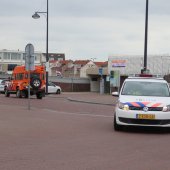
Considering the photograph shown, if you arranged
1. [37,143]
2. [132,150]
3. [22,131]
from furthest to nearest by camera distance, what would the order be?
[22,131]
[37,143]
[132,150]

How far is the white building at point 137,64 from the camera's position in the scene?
5447 cm

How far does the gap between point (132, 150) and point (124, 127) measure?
180 inches

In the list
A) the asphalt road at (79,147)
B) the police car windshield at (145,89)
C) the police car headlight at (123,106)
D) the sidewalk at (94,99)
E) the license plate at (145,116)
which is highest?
the police car windshield at (145,89)

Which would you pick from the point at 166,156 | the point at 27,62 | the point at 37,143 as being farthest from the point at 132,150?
the point at 27,62

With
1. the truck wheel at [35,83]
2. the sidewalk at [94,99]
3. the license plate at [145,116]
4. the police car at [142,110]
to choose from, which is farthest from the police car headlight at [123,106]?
the truck wheel at [35,83]

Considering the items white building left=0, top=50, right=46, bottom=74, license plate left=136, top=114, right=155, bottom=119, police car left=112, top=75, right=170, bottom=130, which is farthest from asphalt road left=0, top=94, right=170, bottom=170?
white building left=0, top=50, right=46, bottom=74

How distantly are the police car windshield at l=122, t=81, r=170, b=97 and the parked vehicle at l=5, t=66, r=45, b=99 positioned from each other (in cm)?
2056

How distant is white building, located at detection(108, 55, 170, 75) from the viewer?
54.5 metres

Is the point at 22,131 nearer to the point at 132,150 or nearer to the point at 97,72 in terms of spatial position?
the point at 132,150

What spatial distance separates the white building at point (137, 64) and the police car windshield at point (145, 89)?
38.7 metres

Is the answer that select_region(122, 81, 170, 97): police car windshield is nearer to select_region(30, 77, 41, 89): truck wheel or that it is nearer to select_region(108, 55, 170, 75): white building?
select_region(30, 77, 41, 89): truck wheel

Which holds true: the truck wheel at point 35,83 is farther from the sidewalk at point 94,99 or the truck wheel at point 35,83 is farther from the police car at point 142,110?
the police car at point 142,110

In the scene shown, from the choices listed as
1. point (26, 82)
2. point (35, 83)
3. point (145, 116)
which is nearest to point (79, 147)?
point (145, 116)

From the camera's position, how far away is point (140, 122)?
46.3 feet
